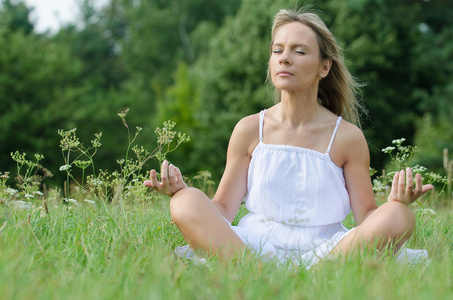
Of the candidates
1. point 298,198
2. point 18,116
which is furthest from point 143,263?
point 18,116

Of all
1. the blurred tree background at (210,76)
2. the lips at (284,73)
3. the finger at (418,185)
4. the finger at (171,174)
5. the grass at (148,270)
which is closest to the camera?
the grass at (148,270)

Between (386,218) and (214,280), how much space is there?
112 cm

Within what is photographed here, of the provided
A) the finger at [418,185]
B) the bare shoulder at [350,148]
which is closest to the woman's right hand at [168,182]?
the bare shoulder at [350,148]

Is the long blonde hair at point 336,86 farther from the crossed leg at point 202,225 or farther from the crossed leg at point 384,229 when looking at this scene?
the crossed leg at point 202,225

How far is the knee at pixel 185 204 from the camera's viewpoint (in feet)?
9.41

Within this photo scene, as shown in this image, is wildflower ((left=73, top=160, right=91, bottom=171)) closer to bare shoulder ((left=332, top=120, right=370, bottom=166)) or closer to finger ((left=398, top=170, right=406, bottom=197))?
bare shoulder ((left=332, top=120, right=370, bottom=166))

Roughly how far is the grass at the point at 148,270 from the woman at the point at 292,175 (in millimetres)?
299

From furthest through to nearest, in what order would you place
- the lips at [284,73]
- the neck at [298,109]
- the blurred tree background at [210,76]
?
the blurred tree background at [210,76] → the neck at [298,109] → the lips at [284,73]

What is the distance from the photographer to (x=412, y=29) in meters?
18.3

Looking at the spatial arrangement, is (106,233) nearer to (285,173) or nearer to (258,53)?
(285,173)

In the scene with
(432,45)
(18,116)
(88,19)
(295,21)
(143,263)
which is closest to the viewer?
(143,263)

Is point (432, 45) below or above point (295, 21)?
below

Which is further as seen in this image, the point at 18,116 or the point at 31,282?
the point at 18,116

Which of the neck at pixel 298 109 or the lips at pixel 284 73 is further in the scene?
the neck at pixel 298 109
